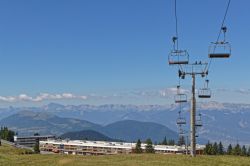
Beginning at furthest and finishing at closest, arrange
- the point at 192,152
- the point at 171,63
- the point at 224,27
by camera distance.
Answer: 1. the point at 192,152
2. the point at 171,63
3. the point at 224,27

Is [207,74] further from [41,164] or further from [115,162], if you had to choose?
[41,164]

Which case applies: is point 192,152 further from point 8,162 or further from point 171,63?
point 8,162

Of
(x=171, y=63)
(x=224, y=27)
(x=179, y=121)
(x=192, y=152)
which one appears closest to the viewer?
(x=224, y=27)

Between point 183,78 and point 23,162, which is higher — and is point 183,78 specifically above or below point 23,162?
above

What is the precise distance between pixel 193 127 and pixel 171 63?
44.2 feet

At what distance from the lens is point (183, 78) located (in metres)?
54.3

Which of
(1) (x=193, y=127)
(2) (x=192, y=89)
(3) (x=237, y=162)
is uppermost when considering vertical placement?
(2) (x=192, y=89)

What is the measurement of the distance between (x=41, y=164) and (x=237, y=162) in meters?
20.6

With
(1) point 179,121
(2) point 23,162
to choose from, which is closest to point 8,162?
(2) point 23,162

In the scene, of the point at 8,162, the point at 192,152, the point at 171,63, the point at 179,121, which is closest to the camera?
the point at 171,63

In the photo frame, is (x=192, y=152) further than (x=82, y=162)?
Yes

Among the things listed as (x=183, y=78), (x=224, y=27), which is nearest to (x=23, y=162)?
(x=183, y=78)

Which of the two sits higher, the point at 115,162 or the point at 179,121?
the point at 179,121

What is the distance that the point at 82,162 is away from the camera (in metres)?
44.8
